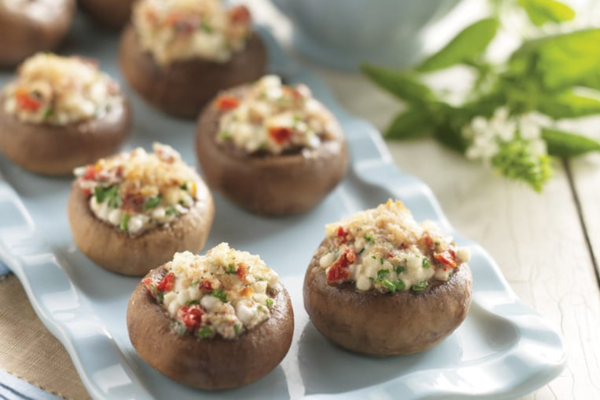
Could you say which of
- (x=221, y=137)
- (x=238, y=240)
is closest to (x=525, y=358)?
(x=238, y=240)

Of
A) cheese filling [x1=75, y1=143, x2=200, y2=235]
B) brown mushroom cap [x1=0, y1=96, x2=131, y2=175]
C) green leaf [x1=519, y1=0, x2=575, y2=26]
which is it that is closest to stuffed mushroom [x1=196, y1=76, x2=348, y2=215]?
cheese filling [x1=75, y1=143, x2=200, y2=235]

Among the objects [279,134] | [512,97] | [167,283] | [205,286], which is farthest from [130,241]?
[512,97]

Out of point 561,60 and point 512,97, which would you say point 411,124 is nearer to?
point 512,97

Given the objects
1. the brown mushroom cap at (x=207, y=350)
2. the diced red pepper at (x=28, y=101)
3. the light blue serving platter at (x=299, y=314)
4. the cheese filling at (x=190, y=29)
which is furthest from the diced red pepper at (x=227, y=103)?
A: the brown mushroom cap at (x=207, y=350)

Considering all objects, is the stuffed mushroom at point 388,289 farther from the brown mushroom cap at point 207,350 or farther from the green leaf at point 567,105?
the green leaf at point 567,105

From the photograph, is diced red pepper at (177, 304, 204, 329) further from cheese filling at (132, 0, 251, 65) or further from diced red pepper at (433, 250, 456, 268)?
cheese filling at (132, 0, 251, 65)
